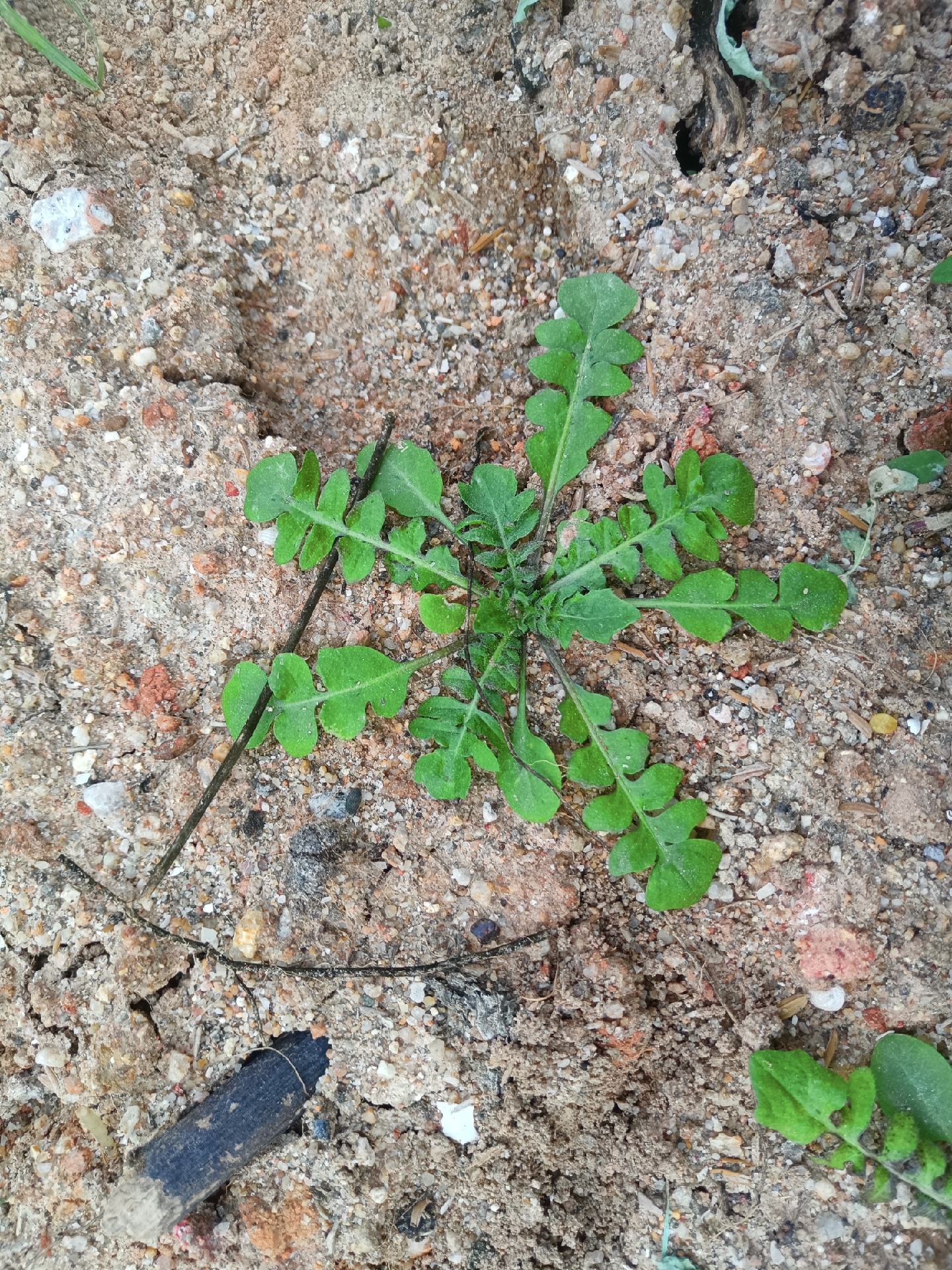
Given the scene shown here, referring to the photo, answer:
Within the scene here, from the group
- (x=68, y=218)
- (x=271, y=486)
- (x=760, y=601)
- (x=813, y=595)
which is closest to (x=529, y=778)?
(x=760, y=601)

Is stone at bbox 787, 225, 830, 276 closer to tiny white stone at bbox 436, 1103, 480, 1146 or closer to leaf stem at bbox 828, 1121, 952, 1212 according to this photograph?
leaf stem at bbox 828, 1121, 952, 1212

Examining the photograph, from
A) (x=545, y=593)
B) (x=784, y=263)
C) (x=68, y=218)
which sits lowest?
(x=545, y=593)

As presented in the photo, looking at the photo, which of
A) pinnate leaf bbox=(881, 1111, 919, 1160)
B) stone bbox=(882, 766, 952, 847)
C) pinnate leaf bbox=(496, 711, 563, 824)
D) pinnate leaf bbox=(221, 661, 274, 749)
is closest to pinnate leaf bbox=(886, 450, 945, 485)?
stone bbox=(882, 766, 952, 847)

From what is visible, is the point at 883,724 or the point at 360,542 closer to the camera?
the point at 883,724

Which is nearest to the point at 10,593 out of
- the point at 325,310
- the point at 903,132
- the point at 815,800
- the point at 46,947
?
the point at 46,947

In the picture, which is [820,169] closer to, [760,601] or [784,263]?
[784,263]

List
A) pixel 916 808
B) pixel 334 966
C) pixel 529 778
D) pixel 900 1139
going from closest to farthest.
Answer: pixel 900 1139 < pixel 916 808 < pixel 529 778 < pixel 334 966
